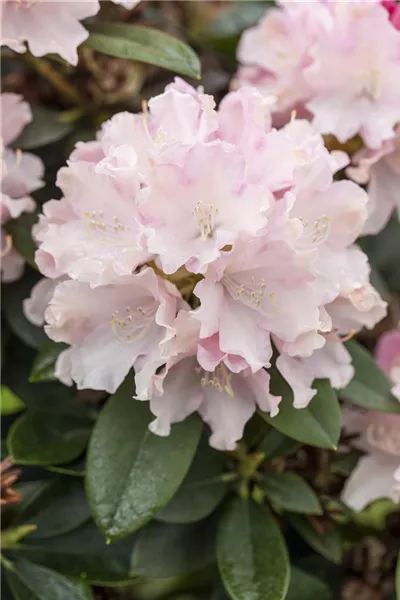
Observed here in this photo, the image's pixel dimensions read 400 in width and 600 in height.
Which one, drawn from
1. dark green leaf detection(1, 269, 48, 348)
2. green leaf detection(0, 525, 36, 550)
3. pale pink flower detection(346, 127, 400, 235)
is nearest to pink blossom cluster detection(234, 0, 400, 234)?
pale pink flower detection(346, 127, 400, 235)

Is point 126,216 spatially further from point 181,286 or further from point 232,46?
point 232,46

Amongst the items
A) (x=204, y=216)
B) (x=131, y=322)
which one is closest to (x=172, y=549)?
(x=131, y=322)

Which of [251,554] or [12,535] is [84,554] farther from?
[251,554]

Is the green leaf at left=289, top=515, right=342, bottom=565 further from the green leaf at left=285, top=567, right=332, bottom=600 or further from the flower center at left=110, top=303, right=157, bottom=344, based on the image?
the flower center at left=110, top=303, right=157, bottom=344

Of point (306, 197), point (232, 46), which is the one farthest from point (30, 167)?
point (232, 46)

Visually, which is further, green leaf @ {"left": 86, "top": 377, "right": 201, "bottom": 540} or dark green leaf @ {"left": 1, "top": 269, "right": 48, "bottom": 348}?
dark green leaf @ {"left": 1, "top": 269, "right": 48, "bottom": 348}

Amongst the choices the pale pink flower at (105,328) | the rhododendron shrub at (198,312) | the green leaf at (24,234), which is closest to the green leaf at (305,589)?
the rhododendron shrub at (198,312)
